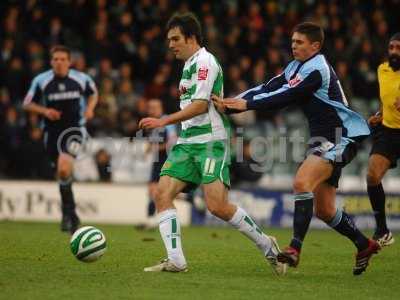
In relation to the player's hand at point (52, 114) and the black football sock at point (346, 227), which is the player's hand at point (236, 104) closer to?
the black football sock at point (346, 227)

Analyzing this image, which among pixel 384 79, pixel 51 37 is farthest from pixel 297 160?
pixel 384 79

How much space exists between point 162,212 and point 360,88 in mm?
13056

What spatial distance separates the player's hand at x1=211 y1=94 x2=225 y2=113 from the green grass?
153cm

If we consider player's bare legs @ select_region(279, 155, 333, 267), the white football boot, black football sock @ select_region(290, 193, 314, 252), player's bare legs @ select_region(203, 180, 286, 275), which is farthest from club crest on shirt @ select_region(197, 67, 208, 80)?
the white football boot

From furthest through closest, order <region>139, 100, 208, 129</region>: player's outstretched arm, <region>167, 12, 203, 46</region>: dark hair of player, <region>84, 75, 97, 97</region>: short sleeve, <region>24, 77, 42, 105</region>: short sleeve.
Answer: <region>84, 75, 97, 97</region>: short sleeve
<region>24, 77, 42, 105</region>: short sleeve
<region>167, 12, 203, 46</region>: dark hair of player
<region>139, 100, 208, 129</region>: player's outstretched arm

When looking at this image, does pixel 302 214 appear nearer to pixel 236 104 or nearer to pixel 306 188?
pixel 306 188

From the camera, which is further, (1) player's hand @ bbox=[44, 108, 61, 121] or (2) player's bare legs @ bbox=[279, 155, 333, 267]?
(1) player's hand @ bbox=[44, 108, 61, 121]

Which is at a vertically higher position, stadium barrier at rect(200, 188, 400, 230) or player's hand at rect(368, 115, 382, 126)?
player's hand at rect(368, 115, 382, 126)

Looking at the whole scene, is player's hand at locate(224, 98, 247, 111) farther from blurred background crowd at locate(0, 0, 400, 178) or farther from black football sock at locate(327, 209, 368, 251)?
blurred background crowd at locate(0, 0, 400, 178)

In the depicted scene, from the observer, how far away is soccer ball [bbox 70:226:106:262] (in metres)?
8.76

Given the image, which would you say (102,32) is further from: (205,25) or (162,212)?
(162,212)

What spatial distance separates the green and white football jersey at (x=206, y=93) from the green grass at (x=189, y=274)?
1.29 m

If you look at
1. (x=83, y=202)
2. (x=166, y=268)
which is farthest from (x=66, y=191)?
(x=166, y=268)

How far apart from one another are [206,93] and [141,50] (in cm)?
1174
